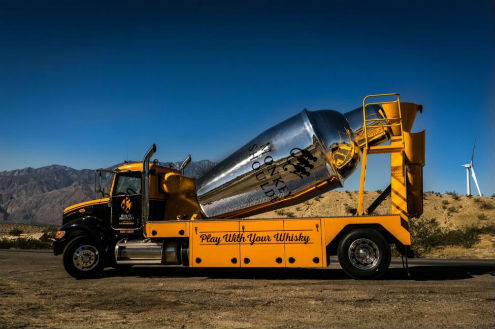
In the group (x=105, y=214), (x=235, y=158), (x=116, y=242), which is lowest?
(x=116, y=242)

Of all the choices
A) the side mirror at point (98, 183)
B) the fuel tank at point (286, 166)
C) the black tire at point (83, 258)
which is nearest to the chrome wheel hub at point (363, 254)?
the fuel tank at point (286, 166)

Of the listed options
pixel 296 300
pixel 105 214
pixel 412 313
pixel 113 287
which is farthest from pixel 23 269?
pixel 412 313

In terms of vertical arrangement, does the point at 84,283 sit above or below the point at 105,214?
below

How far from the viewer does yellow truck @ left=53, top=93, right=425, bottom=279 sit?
9.19 metres

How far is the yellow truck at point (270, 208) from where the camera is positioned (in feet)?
30.1

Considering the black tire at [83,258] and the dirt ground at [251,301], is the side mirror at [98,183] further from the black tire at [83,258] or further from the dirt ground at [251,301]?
the dirt ground at [251,301]

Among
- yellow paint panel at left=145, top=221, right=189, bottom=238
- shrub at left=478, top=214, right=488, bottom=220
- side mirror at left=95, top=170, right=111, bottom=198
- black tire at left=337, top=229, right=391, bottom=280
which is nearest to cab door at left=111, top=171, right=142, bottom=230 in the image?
side mirror at left=95, top=170, right=111, bottom=198

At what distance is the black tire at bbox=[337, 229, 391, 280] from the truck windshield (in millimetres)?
5408

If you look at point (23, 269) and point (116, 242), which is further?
point (23, 269)

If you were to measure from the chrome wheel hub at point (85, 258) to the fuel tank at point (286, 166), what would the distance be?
9.69 feet

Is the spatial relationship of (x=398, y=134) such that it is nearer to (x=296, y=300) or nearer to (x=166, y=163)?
(x=296, y=300)

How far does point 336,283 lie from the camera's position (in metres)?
8.86

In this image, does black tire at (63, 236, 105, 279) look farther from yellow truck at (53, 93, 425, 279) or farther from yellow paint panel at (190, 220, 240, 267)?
yellow paint panel at (190, 220, 240, 267)

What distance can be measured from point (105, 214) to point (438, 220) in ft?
115
